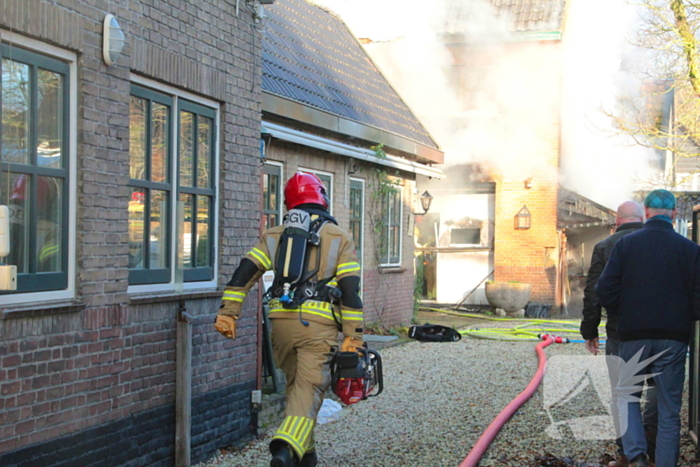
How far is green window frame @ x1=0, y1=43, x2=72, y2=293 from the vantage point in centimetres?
438

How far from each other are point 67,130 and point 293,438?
2109 mm

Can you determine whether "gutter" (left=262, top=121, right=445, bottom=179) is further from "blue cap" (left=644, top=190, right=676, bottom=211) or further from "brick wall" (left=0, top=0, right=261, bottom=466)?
"blue cap" (left=644, top=190, right=676, bottom=211)

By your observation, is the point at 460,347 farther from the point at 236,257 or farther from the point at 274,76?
the point at 236,257

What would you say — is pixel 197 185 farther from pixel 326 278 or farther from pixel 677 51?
pixel 677 51

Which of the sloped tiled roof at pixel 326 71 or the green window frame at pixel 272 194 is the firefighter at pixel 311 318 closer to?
the sloped tiled roof at pixel 326 71

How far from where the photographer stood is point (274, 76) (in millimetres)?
10227

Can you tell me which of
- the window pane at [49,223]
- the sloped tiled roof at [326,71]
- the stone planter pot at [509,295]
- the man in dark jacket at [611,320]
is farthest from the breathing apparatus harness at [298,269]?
the stone planter pot at [509,295]

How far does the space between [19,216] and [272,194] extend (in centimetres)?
580

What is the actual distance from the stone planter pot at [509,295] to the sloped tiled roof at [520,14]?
6.46 meters

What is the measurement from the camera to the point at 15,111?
4418mm

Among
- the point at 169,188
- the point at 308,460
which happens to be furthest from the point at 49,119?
the point at 308,460

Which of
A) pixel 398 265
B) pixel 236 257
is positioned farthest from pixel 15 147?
pixel 398 265

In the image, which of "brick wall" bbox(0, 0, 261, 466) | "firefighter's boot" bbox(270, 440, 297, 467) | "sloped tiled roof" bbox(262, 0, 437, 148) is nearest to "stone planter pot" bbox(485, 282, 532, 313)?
"sloped tiled roof" bbox(262, 0, 437, 148)

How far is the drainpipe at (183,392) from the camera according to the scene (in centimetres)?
576
